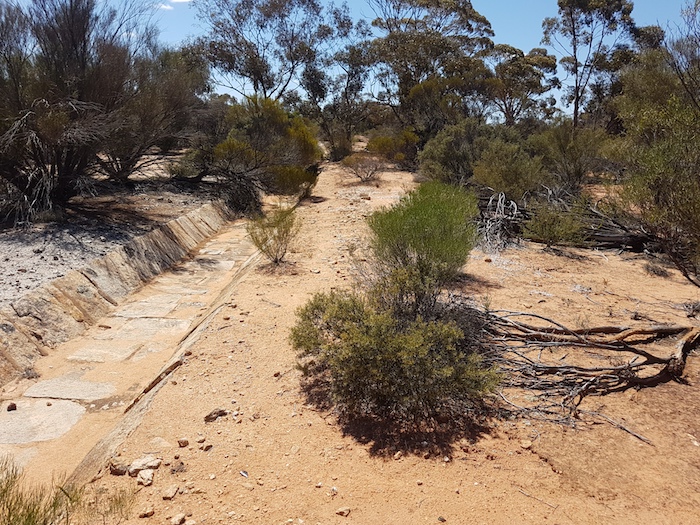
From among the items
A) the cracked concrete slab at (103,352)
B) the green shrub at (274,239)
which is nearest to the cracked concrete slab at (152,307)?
the cracked concrete slab at (103,352)

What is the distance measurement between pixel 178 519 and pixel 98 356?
3963 mm

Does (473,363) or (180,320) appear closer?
(473,363)

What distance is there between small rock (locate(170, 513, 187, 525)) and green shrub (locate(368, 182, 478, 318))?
2.60 m

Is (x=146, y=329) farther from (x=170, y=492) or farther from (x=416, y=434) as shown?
(x=416, y=434)

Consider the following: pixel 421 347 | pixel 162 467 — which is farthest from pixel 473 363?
pixel 162 467

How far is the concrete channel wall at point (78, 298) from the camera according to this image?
19.1ft

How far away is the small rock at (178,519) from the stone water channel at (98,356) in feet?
3.95

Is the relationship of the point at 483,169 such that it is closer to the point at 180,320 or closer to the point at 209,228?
the point at 209,228

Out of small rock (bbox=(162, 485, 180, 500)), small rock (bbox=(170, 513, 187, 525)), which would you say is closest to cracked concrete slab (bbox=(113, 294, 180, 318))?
small rock (bbox=(162, 485, 180, 500))

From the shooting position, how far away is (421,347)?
3.82 metres

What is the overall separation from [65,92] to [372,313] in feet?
31.1

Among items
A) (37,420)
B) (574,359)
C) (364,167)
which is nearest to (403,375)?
(574,359)

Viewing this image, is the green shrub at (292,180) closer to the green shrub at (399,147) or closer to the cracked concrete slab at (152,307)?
the green shrub at (399,147)

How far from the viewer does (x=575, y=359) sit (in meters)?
4.73
